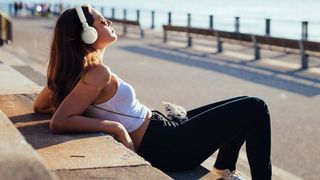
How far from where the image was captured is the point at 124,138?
4.08m

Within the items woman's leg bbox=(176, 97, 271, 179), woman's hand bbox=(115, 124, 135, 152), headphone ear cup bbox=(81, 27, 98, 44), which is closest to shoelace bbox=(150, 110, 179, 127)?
woman's leg bbox=(176, 97, 271, 179)

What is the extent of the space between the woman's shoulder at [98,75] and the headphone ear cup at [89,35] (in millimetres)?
175

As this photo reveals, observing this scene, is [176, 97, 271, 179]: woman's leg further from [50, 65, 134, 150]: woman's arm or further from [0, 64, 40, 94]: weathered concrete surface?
[0, 64, 40, 94]: weathered concrete surface

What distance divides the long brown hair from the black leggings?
60 cm

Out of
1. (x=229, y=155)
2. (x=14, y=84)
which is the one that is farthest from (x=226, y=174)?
(x=14, y=84)

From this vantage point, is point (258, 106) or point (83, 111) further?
point (258, 106)

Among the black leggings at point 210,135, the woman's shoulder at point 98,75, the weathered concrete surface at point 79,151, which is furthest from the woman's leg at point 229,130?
the woman's shoulder at point 98,75

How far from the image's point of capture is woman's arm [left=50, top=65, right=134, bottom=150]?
3.94 meters

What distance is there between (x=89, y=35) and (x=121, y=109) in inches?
23.6

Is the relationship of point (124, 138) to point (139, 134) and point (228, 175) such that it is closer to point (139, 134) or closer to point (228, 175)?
point (139, 134)

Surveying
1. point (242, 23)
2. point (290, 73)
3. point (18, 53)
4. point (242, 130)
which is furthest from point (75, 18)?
point (242, 23)

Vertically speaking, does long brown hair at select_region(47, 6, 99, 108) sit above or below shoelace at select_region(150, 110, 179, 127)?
above

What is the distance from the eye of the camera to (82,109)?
3.99 meters

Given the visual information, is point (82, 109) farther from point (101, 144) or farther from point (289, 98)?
point (289, 98)
